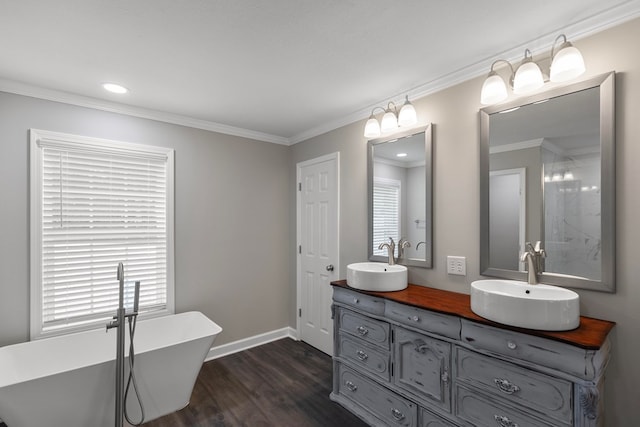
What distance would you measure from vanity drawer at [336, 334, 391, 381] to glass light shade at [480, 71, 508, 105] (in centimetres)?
172

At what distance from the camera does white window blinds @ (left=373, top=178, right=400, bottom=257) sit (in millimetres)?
2545

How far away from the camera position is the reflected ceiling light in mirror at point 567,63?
4.79 ft

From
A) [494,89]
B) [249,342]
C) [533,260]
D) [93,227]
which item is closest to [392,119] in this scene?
[494,89]

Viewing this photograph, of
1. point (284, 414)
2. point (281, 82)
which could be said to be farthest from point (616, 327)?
point (281, 82)

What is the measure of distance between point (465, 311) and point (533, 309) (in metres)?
0.36

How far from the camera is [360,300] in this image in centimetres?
220

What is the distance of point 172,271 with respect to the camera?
2928 millimetres

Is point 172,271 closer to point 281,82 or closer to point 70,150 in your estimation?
point 70,150

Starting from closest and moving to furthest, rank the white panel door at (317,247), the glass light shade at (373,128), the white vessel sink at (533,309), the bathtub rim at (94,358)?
1. the white vessel sink at (533,309)
2. the bathtub rim at (94,358)
3. the glass light shade at (373,128)
4. the white panel door at (317,247)

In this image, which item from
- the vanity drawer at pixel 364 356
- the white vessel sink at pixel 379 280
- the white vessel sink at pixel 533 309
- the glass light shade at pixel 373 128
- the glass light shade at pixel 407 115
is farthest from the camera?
the glass light shade at pixel 373 128

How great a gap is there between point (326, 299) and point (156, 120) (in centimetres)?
246

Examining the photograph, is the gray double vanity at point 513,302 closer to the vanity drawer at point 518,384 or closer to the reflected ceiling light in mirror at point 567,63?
the vanity drawer at point 518,384

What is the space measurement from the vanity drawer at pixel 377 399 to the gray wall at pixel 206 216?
151 centimetres

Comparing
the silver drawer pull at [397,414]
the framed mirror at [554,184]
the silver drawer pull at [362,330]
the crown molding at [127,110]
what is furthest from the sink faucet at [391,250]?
the crown molding at [127,110]
